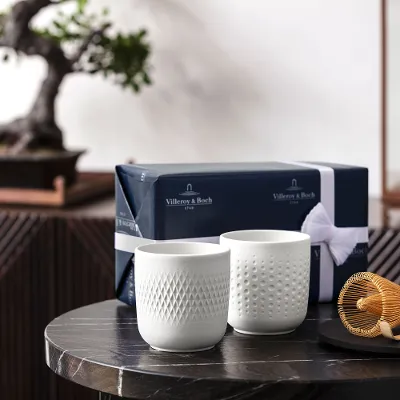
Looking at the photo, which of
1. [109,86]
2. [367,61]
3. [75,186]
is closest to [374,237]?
[367,61]

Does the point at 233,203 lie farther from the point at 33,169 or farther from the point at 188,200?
the point at 33,169

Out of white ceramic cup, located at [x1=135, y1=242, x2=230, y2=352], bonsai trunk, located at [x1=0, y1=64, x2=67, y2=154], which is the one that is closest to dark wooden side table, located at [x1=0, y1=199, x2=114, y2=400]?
bonsai trunk, located at [x1=0, y1=64, x2=67, y2=154]

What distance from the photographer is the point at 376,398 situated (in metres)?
0.93

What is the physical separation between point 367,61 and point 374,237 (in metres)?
0.62

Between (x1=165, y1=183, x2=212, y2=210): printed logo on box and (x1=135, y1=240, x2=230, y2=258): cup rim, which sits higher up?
(x1=165, y1=183, x2=212, y2=210): printed logo on box

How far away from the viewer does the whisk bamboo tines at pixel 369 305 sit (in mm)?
1059

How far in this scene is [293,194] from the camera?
4.07 feet

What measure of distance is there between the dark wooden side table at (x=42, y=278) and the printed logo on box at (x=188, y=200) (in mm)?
1026

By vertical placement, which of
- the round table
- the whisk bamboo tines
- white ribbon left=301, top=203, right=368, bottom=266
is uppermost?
white ribbon left=301, top=203, right=368, bottom=266

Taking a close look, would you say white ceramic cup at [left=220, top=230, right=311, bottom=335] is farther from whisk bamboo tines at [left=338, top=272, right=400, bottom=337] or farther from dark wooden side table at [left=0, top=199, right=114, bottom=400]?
dark wooden side table at [left=0, top=199, right=114, bottom=400]

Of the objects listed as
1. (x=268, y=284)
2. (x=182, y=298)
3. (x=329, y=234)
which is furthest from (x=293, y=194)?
(x=182, y=298)

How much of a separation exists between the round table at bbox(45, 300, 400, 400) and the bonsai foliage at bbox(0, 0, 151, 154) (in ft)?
4.55

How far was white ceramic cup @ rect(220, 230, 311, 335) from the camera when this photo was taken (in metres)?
1.09

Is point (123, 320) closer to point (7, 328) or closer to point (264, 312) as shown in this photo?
point (264, 312)
